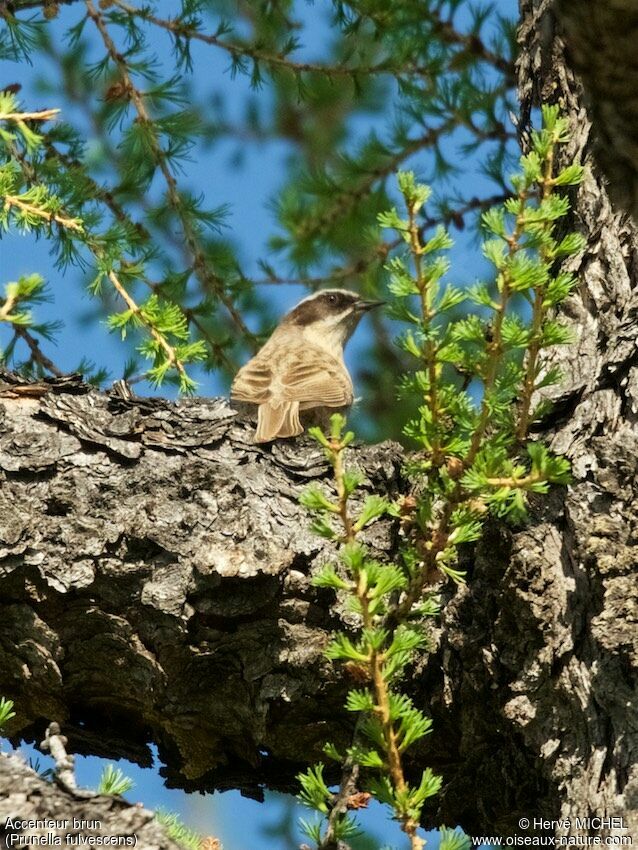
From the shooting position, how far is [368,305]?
25.1 feet

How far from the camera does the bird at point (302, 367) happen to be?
584cm

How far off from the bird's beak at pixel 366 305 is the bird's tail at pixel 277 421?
153cm

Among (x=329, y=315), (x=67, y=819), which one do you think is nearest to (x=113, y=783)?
(x=67, y=819)

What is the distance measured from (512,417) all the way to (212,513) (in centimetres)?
107

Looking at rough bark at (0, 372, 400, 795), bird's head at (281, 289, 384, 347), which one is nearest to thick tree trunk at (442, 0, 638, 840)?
rough bark at (0, 372, 400, 795)

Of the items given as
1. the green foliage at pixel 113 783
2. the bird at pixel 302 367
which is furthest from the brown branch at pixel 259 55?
the green foliage at pixel 113 783

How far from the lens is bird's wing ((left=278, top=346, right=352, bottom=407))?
Answer: 6855 millimetres

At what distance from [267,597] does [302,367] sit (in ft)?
10.9

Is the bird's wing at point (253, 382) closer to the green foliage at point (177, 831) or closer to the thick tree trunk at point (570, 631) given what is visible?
the thick tree trunk at point (570, 631)

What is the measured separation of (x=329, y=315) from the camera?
8.41 m

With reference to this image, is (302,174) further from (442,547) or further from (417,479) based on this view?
(442,547)

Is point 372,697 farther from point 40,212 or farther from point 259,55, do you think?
point 259,55

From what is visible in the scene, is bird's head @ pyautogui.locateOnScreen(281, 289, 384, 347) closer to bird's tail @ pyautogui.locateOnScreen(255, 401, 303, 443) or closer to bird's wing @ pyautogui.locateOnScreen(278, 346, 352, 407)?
bird's wing @ pyautogui.locateOnScreen(278, 346, 352, 407)

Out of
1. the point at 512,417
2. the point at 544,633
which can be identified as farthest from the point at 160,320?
the point at 544,633
